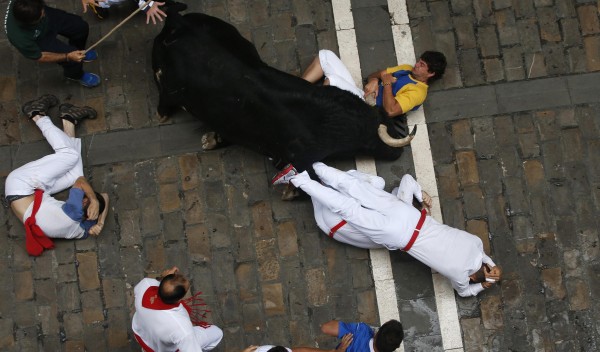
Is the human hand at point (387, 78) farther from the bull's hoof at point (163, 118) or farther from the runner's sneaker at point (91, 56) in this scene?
the runner's sneaker at point (91, 56)

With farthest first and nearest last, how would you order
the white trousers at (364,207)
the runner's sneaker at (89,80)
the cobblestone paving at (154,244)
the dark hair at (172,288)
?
the runner's sneaker at (89,80) < the cobblestone paving at (154,244) < the white trousers at (364,207) < the dark hair at (172,288)

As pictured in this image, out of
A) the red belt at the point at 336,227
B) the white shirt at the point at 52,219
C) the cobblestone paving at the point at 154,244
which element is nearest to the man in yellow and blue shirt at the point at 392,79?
the cobblestone paving at the point at 154,244

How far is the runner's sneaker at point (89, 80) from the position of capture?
7918mm

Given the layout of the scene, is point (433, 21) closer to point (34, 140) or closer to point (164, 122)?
point (164, 122)

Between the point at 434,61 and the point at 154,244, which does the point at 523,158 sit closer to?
the point at 434,61

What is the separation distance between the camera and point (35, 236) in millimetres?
7547

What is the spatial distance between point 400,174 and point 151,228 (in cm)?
260

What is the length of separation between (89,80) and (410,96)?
330 centimetres

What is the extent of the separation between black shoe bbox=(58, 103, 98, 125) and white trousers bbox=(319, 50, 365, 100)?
7.98 feet

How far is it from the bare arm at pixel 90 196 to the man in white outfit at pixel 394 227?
76.3 inches

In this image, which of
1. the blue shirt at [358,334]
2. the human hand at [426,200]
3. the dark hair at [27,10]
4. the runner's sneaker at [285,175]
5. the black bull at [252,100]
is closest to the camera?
the dark hair at [27,10]

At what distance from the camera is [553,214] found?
26.0ft

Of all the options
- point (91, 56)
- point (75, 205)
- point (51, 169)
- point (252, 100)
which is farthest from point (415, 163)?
point (51, 169)

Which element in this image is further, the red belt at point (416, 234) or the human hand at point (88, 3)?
the human hand at point (88, 3)
